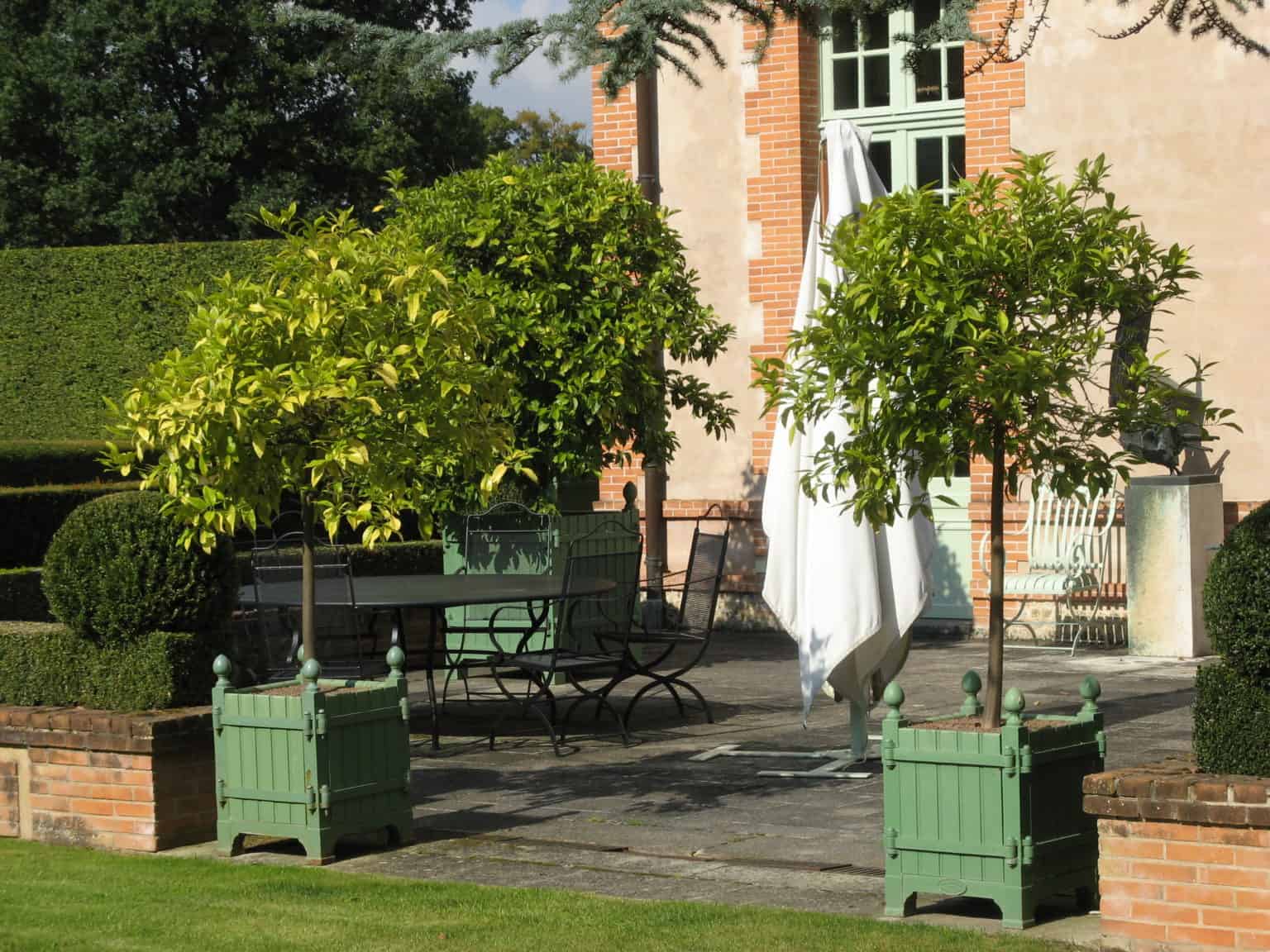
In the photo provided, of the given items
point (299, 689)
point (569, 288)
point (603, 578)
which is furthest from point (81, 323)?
point (299, 689)

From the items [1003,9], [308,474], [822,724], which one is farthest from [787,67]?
[308,474]

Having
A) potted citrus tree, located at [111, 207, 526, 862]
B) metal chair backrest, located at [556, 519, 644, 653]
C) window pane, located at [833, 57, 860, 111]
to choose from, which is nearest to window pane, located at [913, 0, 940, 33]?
window pane, located at [833, 57, 860, 111]

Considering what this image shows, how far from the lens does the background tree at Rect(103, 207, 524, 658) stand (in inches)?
235

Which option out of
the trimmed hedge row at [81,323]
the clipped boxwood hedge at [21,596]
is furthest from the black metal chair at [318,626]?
the trimmed hedge row at [81,323]

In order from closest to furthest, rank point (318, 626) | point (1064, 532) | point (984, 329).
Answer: point (984, 329)
point (318, 626)
point (1064, 532)

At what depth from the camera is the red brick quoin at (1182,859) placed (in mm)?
4699

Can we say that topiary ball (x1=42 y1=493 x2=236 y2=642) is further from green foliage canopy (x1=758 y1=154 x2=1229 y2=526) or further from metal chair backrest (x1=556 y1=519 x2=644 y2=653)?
metal chair backrest (x1=556 y1=519 x2=644 y2=653)

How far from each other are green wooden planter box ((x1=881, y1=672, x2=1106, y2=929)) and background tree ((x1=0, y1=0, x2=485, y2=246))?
21100mm

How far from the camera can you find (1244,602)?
4.82 metres

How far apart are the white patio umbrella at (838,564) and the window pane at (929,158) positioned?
6.46m

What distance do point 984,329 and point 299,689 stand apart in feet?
10.0

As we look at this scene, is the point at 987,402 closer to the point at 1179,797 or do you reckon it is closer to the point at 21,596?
the point at 1179,797

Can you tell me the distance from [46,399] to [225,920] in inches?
634

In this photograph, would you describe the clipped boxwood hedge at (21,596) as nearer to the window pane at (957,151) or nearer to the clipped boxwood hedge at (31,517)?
the clipped boxwood hedge at (31,517)
